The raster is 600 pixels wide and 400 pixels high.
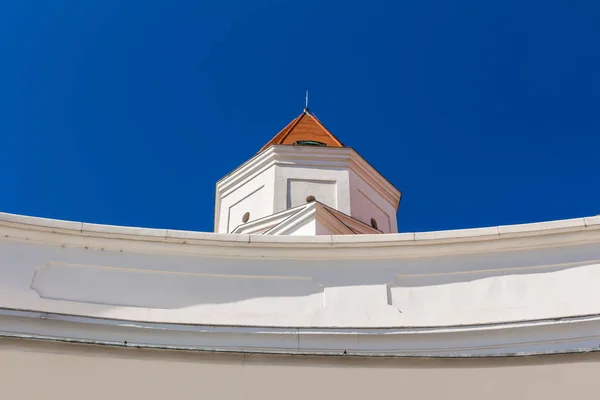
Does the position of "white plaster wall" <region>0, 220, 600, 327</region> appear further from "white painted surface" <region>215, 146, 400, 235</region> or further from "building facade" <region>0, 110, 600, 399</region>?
"white painted surface" <region>215, 146, 400, 235</region>

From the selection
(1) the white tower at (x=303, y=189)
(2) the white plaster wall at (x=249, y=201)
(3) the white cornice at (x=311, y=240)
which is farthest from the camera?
(2) the white plaster wall at (x=249, y=201)

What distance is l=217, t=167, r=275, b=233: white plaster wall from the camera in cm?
1563

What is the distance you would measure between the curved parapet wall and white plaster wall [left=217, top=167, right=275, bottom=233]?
744 centimetres

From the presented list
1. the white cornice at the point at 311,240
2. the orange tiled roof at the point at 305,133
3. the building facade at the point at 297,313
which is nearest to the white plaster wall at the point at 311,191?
the orange tiled roof at the point at 305,133

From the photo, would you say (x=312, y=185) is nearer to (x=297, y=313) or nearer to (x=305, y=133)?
(x=305, y=133)

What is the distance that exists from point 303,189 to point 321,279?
7749mm

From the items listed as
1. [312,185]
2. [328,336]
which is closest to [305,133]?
[312,185]

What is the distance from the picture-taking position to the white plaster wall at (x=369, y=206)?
15.8m

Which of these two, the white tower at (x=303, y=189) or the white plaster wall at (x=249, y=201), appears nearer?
the white tower at (x=303, y=189)

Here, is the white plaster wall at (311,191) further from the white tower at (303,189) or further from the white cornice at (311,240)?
the white cornice at (311,240)

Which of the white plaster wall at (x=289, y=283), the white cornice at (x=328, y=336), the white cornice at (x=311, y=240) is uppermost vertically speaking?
the white cornice at (x=311, y=240)

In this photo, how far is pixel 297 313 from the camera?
771 centimetres

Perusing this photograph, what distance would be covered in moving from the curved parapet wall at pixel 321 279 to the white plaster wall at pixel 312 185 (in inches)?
288

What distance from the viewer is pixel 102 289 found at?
770cm
